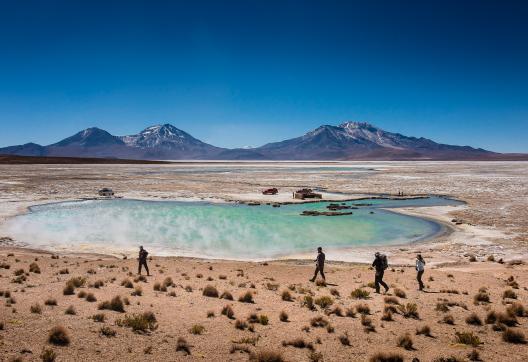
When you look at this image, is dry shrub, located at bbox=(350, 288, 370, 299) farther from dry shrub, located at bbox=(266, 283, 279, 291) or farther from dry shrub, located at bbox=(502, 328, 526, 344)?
dry shrub, located at bbox=(502, 328, 526, 344)

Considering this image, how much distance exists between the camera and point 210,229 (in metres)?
30.0

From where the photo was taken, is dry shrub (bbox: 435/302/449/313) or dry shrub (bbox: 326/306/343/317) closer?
dry shrub (bbox: 326/306/343/317)

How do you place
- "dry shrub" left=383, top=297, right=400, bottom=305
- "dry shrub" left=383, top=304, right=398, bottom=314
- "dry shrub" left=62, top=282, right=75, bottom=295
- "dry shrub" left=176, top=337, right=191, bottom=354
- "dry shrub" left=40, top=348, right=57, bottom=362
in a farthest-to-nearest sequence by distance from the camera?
1. "dry shrub" left=383, top=297, right=400, bottom=305
2. "dry shrub" left=62, top=282, right=75, bottom=295
3. "dry shrub" left=383, top=304, right=398, bottom=314
4. "dry shrub" left=176, top=337, right=191, bottom=354
5. "dry shrub" left=40, top=348, right=57, bottom=362

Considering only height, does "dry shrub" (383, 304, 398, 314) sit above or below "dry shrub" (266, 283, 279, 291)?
above

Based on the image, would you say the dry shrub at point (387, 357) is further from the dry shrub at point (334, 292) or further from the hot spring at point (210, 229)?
the hot spring at point (210, 229)

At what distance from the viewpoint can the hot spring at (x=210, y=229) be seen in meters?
24.2

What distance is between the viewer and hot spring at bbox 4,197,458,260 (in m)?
24.2

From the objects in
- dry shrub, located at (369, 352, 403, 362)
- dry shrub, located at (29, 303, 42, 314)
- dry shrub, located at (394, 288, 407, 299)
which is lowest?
dry shrub, located at (394, 288, 407, 299)

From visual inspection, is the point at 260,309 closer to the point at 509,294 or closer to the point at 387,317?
the point at 387,317

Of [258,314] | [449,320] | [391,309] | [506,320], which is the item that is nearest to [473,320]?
[449,320]

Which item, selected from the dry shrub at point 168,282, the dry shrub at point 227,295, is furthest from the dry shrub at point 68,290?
the dry shrub at point 227,295

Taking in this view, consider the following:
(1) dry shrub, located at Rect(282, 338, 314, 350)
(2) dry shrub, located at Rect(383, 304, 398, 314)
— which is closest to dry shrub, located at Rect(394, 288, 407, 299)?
(2) dry shrub, located at Rect(383, 304, 398, 314)

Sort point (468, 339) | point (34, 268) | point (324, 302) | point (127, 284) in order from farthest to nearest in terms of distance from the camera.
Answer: point (34, 268) < point (127, 284) < point (324, 302) < point (468, 339)

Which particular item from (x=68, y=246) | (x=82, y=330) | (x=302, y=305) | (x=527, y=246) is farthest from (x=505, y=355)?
(x=68, y=246)
